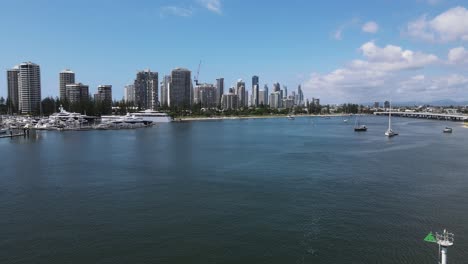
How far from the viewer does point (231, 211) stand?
525 inches

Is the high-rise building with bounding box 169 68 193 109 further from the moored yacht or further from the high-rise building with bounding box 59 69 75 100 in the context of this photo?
the moored yacht

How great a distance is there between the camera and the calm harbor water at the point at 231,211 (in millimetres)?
10016

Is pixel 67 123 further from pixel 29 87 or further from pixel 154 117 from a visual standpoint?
pixel 29 87

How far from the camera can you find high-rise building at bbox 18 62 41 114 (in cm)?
9806

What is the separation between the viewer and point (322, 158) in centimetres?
2625

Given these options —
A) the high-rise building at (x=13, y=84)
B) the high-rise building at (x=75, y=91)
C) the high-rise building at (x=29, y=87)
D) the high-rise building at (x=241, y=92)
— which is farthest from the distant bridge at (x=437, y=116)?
the high-rise building at (x=13, y=84)

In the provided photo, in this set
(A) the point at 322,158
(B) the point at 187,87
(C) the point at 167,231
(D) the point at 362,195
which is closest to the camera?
(C) the point at 167,231

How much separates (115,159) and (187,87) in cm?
10338

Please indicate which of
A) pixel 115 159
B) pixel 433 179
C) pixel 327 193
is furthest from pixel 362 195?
pixel 115 159

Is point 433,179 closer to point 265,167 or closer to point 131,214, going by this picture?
point 265,167

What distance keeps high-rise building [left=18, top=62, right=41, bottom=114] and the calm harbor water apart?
279ft

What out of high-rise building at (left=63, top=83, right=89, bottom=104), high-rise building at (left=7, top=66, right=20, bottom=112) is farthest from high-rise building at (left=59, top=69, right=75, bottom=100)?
high-rise building at (left=7, top=66, right=20, bottom=112)

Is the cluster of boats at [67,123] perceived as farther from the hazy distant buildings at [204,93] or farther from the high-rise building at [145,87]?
the hazy distant buildings at [204,93]

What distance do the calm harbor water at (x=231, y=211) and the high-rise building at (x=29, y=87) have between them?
8508 cm
